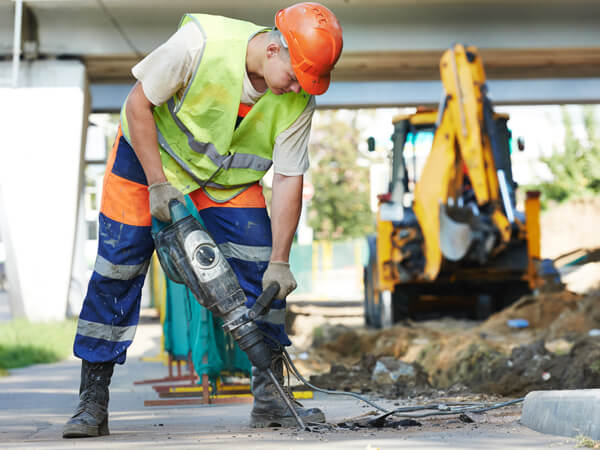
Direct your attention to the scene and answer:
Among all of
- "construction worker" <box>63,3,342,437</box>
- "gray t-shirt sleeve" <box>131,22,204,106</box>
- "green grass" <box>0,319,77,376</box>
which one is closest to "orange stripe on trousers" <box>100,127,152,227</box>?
"construction worker" <box>63,3,342,437</box>

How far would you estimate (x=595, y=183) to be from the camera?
3061 centimetres

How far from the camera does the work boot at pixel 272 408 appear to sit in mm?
3742

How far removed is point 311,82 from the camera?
11.7ft

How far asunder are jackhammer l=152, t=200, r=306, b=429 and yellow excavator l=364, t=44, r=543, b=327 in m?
5.71

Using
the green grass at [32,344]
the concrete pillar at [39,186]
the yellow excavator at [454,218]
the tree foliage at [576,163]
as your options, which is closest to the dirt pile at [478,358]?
the yellow excavator at [454,218]

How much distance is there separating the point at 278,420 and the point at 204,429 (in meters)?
0.32

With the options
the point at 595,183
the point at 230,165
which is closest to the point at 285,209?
the point at 230,165

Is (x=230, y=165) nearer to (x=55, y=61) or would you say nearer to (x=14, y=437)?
(x=14, y=437)

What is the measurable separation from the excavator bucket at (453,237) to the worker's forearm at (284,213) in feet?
17.8

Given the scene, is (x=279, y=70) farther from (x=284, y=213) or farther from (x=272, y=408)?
(x=272, y=408)

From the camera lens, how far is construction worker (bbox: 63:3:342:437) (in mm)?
3619

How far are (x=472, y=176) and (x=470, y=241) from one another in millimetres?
656

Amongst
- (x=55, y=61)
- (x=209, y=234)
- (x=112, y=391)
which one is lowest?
(x=112, y=391)

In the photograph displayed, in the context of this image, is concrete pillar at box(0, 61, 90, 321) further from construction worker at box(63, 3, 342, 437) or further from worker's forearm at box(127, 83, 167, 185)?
worker's forearm at box(127, 83, 167, 185)
